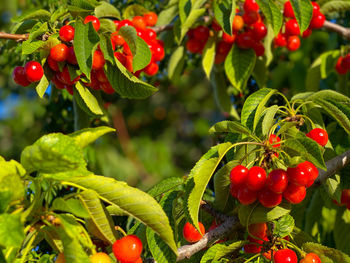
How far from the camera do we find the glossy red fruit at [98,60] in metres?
1.77

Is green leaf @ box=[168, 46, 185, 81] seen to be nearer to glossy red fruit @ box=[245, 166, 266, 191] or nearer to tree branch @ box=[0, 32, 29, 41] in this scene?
tree branch @ box=[0, 32, 29, 41]

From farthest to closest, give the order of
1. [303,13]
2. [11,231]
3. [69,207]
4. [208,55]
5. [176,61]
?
[176,61] < [208,55] < [303,13] < [69,207] < [11,231]

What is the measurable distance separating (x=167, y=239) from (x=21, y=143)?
10.3 feet

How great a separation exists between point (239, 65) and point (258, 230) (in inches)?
39.8

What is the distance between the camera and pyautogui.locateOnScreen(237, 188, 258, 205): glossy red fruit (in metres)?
1.49

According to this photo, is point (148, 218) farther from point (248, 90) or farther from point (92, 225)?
point (248, 90)

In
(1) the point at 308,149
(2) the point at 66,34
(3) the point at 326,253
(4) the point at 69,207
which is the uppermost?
(2) the point at 66,34

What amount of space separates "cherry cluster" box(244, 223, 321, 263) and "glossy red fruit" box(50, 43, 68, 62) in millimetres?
841

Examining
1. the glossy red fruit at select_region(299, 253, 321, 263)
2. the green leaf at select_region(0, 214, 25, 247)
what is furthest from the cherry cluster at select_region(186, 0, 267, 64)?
the green leaf at select_region(0, 214, 25, 247)

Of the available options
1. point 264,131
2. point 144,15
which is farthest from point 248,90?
point 264,131

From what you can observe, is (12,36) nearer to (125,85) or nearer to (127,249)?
(125,85)

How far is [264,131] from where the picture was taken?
1.55 metres

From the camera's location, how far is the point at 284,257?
142cm

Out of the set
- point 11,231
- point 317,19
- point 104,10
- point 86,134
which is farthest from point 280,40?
point 11,231
